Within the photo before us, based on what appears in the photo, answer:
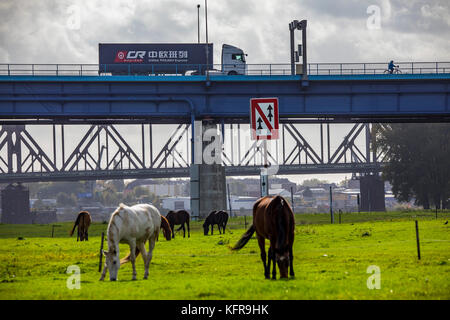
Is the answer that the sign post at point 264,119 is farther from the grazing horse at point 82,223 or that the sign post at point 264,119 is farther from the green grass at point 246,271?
the grazing horse at point 82,223

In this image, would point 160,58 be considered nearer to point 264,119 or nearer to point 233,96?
point 233,96

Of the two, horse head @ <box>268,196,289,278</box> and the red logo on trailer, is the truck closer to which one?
the red logo on trailer

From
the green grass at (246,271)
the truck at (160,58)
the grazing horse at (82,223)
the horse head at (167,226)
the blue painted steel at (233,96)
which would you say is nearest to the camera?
the green grass at (246,271)

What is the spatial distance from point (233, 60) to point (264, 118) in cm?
5661

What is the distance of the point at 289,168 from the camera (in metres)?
152

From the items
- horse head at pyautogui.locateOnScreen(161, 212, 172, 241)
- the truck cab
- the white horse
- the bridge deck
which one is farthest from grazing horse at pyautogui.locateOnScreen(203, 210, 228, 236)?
the white horse

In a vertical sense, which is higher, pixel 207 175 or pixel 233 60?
pixel 233 60

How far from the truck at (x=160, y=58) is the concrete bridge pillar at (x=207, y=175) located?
8315mm

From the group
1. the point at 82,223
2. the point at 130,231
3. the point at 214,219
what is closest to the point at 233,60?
the point at 214,219

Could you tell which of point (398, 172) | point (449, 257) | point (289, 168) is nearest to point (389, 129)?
point (398, 172)

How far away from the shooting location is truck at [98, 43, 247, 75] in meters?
76.6

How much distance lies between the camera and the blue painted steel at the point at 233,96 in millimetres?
67750

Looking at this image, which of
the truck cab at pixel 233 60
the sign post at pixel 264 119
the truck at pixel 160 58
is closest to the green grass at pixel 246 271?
the sign post at pixel 264 119

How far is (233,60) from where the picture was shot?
250 feet
